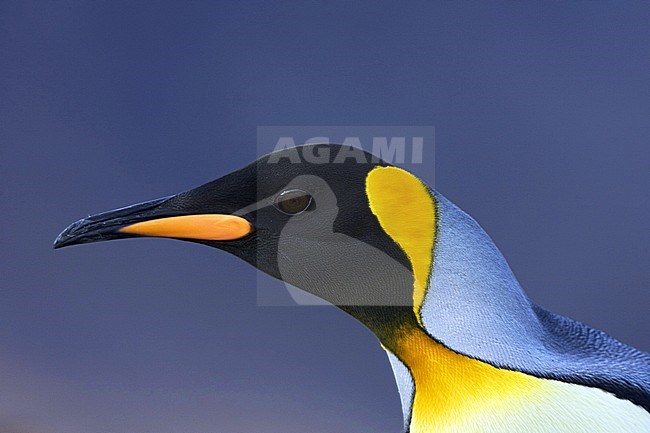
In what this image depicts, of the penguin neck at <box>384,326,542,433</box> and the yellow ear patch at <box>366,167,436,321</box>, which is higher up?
the yellow ear patch at <box>366,167,436,321</box>

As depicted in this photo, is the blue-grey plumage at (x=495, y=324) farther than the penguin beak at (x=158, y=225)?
No

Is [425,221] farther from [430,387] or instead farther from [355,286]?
[430,387]

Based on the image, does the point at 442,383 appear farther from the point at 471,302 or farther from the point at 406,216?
the point at 406,216

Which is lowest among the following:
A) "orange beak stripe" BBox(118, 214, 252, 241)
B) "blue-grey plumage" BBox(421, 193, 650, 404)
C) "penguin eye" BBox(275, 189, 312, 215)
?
"blue-grey plumage" BBox(421, 193, 650, 404)

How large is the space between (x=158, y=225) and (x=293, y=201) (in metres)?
0.43

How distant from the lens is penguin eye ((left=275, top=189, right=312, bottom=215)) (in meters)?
1.98

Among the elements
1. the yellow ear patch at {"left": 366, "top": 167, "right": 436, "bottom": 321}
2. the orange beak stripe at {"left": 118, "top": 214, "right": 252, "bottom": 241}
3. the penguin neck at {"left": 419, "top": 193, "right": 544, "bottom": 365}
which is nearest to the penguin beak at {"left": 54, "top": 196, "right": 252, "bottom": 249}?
the orange beak stripe at {"left": 118, "top": 214, "right": 252, "bottom": 241}

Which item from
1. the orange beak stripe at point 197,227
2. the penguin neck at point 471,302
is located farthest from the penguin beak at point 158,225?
the penguin neck at point 471,302

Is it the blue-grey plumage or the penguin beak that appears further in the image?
the penguin beak

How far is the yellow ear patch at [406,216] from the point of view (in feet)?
6.44

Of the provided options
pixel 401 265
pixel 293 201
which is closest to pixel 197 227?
pixel 293 201

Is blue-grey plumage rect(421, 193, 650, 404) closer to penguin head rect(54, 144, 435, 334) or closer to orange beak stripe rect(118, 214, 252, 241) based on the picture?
penguin head rect(54, 144, 435, 334)

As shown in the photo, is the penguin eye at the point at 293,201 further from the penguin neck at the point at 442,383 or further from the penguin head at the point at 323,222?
the penguin neck at the point at 442,383

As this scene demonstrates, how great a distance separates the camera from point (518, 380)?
1.82m
